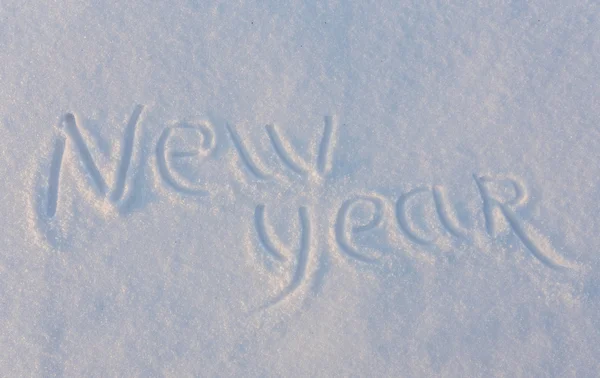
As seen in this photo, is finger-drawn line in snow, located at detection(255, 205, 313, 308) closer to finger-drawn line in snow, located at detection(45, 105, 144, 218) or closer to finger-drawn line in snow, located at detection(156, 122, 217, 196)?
finger-drawn line in snow, located at detection(156, 122, 217, 196)

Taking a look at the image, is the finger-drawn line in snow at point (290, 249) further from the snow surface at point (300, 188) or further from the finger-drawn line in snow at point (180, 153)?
the finger-drawn line in snow at point (180, 153)

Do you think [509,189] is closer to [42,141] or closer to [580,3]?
[580,3]

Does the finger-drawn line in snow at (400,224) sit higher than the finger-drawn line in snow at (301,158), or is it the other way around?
the finger-drawn line in snow at (301,158)

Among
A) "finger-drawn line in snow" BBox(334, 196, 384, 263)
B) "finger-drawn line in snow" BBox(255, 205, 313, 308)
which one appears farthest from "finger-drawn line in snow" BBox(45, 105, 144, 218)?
"finger-drawn line in snow" BBox(334, 196, 384, 263)

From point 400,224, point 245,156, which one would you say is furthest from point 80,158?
point 400,224

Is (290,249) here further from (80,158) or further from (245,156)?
(80,158)

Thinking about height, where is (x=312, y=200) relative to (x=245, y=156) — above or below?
below

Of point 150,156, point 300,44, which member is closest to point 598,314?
point 300,44

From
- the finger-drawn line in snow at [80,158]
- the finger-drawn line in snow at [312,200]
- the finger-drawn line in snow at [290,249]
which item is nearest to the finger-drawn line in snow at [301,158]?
the finger-drawn line in snow at [312,200]
